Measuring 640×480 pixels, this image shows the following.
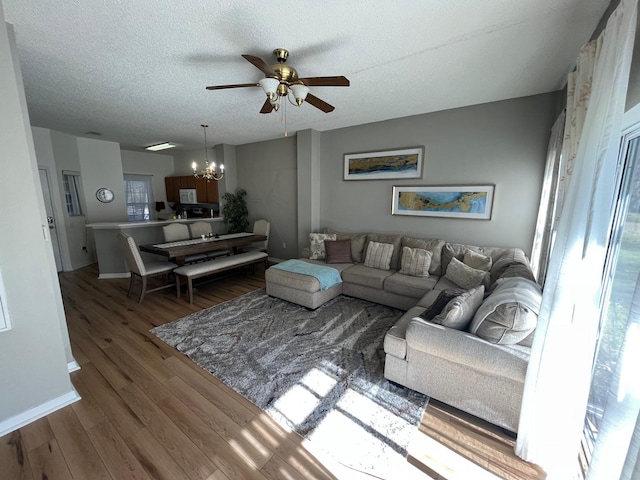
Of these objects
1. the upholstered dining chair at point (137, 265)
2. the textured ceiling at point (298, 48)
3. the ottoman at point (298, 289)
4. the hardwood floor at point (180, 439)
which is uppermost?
the textured ceiling at point (298, 48)

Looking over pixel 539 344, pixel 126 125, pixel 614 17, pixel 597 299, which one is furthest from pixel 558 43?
pixel 126 125

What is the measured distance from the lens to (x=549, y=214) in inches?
92.1

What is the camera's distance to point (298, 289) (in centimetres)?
319

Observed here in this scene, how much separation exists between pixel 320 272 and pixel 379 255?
2.99 ft

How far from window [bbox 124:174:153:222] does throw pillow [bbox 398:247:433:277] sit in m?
7.04

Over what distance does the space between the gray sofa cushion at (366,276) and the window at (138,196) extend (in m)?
6.36

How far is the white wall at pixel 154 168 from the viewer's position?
250 inches

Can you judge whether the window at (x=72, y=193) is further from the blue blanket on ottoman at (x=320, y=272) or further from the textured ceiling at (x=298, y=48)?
the blue blanket on ottoman at (x=320, y=272)

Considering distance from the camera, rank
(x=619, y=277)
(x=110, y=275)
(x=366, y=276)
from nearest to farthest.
A: (x=619, y=277)
(x=366, y=276)
(x=110, y=275)

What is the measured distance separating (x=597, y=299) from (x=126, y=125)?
5.55 metres

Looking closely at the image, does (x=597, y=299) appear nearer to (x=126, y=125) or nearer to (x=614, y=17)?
(x=614, y=17)

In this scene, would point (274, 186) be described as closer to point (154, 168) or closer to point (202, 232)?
point (202, 232)

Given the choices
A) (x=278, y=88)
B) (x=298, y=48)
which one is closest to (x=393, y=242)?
(x=278, y=88)

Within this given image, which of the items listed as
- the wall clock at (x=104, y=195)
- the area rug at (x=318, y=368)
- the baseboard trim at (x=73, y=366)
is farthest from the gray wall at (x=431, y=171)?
the baseboard trim at (x=73, y=366)
